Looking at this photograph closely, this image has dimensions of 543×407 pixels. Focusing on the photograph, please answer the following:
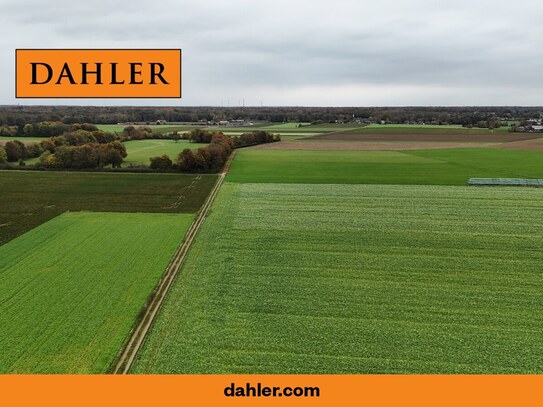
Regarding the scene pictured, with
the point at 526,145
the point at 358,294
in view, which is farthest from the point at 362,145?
the point at 358,294

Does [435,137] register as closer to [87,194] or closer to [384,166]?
[384,166]

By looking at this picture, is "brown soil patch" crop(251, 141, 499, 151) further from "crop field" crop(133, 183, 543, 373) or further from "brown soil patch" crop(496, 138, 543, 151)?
"crop field" crop(133, 183, 543, 373)

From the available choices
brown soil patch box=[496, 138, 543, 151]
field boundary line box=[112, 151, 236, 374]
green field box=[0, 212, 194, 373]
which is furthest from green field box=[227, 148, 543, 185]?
green field box=[0, 212, 194, 373]

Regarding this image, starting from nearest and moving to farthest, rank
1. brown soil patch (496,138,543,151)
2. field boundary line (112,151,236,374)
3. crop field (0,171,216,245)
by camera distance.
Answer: field boundary line (112,151,236,374) → crop field (0,171,216,245) → brown soil patch (496,138,543,151)

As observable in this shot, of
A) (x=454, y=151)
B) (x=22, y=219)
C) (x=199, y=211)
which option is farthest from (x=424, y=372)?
(x=454, y=151)

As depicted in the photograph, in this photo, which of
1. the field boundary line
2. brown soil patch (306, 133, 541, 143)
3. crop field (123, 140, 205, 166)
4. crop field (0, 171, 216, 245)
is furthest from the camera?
brown soil patch (306, 133, 541, 143)

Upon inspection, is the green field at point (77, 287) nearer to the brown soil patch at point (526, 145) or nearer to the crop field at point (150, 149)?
the crop field at point (150, 149)
